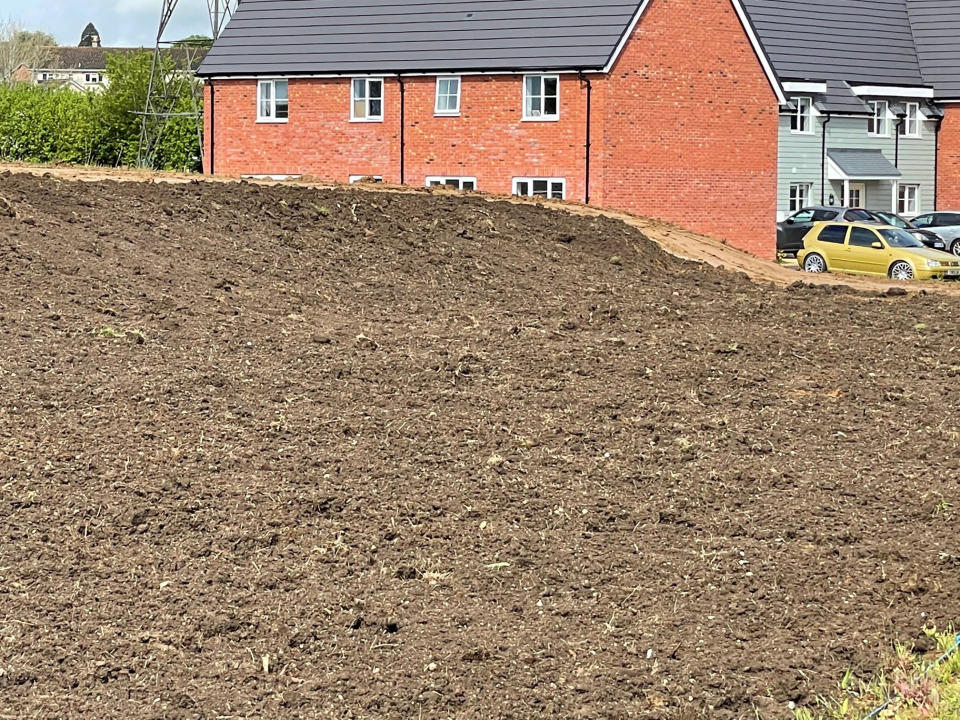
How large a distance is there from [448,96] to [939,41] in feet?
81.1

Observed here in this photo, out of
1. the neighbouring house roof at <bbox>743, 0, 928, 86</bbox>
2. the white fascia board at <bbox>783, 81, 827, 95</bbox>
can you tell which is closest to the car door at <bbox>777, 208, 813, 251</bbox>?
the white fascia board at <bbox>783, 81, 827, 95</bbox>

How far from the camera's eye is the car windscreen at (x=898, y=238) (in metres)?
31.9

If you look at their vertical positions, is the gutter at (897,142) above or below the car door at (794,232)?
above

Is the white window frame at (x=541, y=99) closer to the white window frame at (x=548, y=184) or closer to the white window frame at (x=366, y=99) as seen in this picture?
the white window frame at (x=548, y=184)

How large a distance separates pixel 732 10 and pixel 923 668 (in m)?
33.2

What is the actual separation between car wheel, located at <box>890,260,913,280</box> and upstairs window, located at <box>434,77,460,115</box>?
12.7m

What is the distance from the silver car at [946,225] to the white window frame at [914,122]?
8.75 meters

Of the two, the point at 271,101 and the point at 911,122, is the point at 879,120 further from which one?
the point at 271,101

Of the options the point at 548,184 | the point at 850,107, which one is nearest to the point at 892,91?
the point at 850,107

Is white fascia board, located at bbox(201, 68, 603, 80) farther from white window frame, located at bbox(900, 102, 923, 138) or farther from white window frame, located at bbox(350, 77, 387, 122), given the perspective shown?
white window frame, located at bbox(900, 102, 923, 138)

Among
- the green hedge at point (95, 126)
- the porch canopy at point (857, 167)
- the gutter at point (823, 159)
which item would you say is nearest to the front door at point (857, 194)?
the porch canopy at point (857, 167)

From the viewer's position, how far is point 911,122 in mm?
52812

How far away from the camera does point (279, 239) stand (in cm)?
1573

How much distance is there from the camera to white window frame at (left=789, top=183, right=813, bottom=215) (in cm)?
4919
